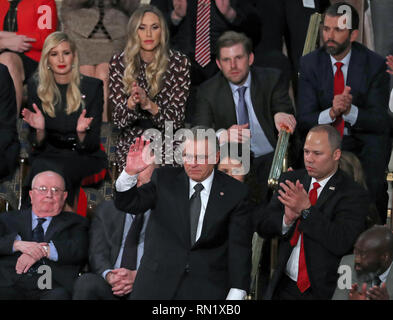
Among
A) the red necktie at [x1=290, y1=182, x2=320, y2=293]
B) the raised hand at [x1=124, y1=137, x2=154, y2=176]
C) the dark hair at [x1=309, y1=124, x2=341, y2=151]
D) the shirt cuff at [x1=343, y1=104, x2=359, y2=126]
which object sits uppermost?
the shirt cuff at [x1=343, y1=104, x2=359, y2=126]

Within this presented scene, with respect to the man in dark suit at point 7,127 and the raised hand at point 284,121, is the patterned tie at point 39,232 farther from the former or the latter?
the raised hand at point 284,121

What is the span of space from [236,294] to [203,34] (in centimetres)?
247

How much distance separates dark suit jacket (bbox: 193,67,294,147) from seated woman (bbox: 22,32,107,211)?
0.71m

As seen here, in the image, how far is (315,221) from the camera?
5.40 metres

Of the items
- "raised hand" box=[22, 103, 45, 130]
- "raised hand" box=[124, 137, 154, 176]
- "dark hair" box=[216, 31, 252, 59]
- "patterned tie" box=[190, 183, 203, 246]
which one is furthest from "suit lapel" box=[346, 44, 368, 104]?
"raised hand" box=[22, 103, 45, 130]

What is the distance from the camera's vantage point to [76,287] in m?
5.66

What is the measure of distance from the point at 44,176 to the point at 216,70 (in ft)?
5.70

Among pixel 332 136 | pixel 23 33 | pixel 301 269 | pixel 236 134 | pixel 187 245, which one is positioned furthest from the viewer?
pixel 23 33

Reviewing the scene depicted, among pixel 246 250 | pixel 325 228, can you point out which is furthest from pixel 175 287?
pixel 325 228

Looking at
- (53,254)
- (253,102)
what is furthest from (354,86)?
(53,254)

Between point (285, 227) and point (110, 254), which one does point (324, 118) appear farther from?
point (110, 254)

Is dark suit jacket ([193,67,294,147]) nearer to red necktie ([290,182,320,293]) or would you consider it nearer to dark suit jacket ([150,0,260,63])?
dark suit jacket ([150,0,260,63])

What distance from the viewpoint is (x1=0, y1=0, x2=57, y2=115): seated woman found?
276 inches
